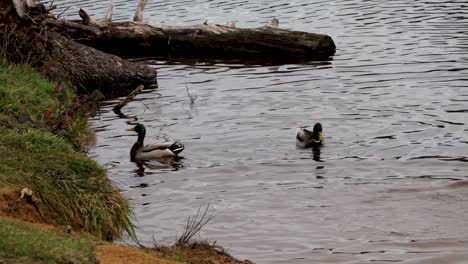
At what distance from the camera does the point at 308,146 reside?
1580cm

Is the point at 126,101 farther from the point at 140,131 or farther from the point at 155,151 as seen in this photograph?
the point at 155,151

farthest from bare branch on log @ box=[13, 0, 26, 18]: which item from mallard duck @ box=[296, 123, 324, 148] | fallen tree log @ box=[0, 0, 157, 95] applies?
mallard duck @ box=[296, 123, 324, 148]

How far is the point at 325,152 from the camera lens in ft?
54.0

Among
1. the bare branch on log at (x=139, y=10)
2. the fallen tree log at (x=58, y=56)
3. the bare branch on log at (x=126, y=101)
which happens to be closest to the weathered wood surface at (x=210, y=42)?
the bare branch on log at (x=139, y=10)

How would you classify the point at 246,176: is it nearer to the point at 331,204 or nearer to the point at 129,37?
the point at 331,204

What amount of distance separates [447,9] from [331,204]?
1945 cm

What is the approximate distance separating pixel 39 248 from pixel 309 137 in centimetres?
996

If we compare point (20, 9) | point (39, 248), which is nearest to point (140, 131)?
point (20, 9)

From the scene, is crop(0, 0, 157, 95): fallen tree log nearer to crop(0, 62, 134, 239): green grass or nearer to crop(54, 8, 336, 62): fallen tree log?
crop(54, 8, 336, 62): fallen tree log

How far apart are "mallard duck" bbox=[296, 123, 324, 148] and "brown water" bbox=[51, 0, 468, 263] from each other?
23 cm

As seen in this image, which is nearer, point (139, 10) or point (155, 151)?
point (155, 151)

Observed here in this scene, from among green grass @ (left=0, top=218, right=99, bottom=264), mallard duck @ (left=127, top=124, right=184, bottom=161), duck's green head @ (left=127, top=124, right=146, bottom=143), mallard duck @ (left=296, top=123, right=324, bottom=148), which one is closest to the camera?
green grass @ (left=0, top=218, right=99, bottom=264)

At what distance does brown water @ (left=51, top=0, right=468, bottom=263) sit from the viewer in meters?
11.7

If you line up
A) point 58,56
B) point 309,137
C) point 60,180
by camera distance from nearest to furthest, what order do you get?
point 60,180 < point 309,137 < point 58,56
